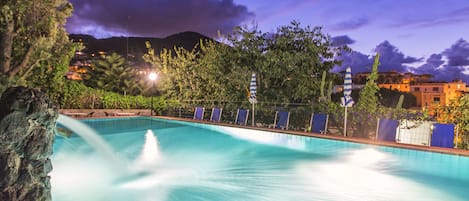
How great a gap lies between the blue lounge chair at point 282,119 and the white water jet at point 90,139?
5184mm

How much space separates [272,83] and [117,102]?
314 inches

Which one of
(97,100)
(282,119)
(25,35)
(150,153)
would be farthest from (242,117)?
(97,100)

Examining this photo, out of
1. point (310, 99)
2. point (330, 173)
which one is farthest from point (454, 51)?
point (330, 173)

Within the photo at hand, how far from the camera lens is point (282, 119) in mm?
11234

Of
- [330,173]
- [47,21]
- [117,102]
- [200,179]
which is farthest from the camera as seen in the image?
[117,102]

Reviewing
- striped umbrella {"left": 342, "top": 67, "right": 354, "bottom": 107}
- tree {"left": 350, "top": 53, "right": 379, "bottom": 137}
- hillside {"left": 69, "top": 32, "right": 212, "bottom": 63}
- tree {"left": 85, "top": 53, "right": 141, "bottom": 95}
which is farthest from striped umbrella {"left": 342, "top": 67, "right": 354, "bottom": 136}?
hillside {"left": 69, "top": 32, "right": 212, "bottom": 63}

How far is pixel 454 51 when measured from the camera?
68.5 meters

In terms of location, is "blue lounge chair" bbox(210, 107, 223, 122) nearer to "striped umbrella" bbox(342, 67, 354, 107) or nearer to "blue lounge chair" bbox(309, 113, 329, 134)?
"blue lounge chair" bbox(309, 113, 329, 134)

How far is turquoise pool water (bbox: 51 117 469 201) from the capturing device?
16.8ft

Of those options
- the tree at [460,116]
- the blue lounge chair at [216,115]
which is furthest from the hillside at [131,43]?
the tree at [460,116]

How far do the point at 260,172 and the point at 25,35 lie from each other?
28.4ft

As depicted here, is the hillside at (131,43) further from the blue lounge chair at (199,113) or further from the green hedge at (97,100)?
the blue lounge chair at (199,113)

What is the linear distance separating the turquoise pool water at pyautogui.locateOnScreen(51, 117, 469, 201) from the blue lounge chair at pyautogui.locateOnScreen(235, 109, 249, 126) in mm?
2332

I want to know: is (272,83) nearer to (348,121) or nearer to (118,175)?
(348,121)
